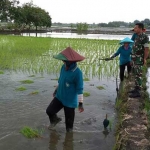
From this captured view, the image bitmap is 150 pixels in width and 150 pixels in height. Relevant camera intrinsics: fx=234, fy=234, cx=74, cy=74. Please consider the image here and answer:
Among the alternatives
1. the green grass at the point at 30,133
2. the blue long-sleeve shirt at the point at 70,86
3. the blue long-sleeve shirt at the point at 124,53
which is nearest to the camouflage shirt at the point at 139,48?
the blue long-sleeve shirt at the point at 124,53

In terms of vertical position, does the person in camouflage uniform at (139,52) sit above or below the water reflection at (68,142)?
above

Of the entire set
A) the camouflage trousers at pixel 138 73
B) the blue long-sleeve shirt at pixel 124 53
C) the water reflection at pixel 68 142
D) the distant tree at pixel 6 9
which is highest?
the distant tree at pixel 6 9

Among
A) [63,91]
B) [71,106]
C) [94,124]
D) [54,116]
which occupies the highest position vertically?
[63,91]

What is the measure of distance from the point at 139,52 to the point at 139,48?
0.27 feet

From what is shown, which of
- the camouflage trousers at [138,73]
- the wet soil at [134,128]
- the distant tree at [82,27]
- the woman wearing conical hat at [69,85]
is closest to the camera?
the wet soil at [134,128]

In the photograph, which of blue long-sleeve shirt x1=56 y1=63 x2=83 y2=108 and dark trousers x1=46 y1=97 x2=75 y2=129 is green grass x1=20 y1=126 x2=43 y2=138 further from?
blue long-sleeve shirt x1=56 y1=63 x2=83 y2=108

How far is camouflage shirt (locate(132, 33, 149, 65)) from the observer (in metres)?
4.34

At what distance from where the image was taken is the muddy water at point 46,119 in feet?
10.6

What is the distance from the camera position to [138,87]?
4.63 meters

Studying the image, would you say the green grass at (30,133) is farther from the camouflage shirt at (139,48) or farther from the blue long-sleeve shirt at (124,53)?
the blue long-sleeve shirt at (124,53)

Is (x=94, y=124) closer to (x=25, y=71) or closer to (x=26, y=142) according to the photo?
(x=26, y=142)

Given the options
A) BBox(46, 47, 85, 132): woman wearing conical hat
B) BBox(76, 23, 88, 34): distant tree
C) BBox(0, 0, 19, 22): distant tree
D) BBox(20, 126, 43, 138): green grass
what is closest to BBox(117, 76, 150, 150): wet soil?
BBox(46, 47, 85, 132): woman wearing conical hat

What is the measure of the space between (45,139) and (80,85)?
0.97 meters

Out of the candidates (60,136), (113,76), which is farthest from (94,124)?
(113,76)
